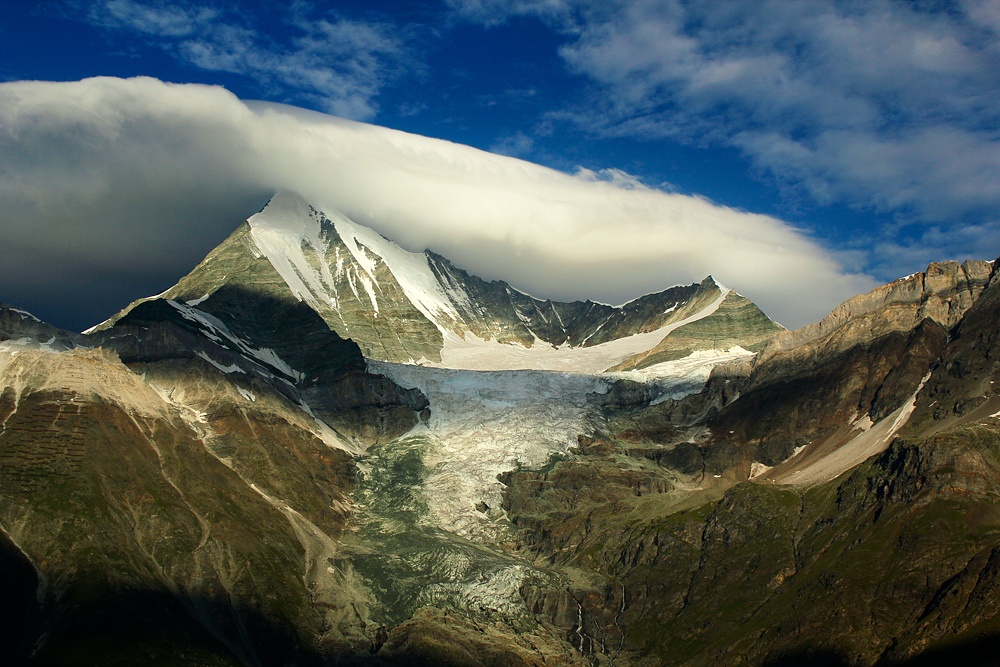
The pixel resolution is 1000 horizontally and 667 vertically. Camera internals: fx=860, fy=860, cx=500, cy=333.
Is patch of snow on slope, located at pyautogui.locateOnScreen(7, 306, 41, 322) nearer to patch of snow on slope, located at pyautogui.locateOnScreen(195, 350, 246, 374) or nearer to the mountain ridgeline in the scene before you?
the mountain ridgeline

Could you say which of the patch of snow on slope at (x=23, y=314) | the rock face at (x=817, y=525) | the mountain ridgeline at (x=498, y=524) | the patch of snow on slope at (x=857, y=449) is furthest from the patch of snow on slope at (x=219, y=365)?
the patch of snow on slope at (x=857, y=449)

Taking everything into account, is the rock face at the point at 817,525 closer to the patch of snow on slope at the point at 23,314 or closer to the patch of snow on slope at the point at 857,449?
the patch of snow on slope at the point at 857,449

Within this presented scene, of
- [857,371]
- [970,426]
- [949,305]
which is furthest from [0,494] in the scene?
[949,305]

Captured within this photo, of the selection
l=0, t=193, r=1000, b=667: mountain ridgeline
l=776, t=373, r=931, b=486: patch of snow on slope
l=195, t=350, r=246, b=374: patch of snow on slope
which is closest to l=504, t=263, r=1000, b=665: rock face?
l=0, t=193, r=1000, b=667: mountain ridgeline

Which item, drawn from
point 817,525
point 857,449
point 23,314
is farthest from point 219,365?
point 857,449

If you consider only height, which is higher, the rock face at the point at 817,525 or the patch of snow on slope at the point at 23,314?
the patch of snow on slope at the point at 23,314

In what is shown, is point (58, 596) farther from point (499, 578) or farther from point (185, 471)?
point (499, 578)

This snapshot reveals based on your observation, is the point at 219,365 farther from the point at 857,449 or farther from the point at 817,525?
the point at 857,449

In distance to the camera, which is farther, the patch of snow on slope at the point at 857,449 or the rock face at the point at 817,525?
the patch of snow on slope at the point at 857,449
